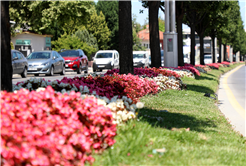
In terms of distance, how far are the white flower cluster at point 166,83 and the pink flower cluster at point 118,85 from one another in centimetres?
67

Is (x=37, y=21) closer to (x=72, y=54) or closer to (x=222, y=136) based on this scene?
(x=72, y=54)

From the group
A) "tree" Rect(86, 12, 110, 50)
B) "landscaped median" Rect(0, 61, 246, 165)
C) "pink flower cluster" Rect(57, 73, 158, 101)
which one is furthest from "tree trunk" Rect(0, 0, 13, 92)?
"tree" Rect(86, 12, 110, 50)

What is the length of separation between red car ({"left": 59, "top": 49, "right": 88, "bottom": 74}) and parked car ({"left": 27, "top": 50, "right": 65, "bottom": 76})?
2.24m

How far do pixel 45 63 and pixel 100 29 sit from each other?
45880 mm

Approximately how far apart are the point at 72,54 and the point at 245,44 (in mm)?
90553

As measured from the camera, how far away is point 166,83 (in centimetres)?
1295

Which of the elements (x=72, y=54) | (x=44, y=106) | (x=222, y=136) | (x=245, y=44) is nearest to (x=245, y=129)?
(x=222, y=136)

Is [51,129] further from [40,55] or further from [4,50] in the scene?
[40,55]

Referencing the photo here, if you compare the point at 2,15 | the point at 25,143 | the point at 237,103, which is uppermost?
the point at 2,15

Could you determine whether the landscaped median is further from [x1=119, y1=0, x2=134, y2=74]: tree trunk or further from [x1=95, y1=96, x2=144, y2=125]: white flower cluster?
[x1=119, y1=0, x2=134, y2=74]: tree trunk

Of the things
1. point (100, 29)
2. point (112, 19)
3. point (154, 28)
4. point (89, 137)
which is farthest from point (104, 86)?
point (112, 19)

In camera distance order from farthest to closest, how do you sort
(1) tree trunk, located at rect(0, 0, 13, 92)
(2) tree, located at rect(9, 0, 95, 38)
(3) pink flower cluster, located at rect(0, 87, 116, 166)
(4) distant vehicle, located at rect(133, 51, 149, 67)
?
1. (2) tree, located at rect(9, 0, 95, 38)
2. (4) distant vehicle, located at rect(133, 51, 149, 67)
3. (1) tree trunk, located at rect(0, 0, 13, 92)
4. (3) pink flower cluster, located at rect(0, 87, 116, 166)

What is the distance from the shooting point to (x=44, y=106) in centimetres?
376

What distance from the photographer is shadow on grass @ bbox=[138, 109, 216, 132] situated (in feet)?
20.2
